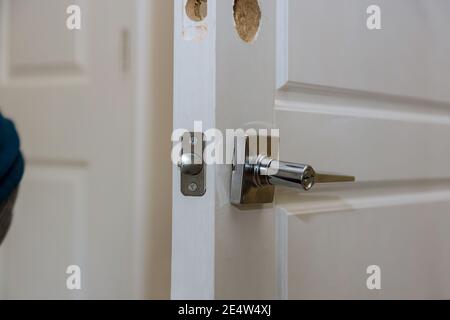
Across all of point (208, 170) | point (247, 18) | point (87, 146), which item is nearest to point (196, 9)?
point (247, 18)

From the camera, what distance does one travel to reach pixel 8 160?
272mm

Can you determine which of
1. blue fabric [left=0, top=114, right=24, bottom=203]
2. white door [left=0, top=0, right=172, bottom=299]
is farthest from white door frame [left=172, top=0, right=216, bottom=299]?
white door [left=0, top=0, right=172, bottom=299]

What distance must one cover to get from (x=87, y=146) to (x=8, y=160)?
1.35ft

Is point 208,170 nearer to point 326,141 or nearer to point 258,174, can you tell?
point 258,174

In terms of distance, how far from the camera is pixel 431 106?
2.26 feet

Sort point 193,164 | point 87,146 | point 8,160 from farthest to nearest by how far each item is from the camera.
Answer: point 87,146 → point 193,164 → point 8,160

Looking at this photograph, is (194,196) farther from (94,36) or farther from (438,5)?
(438,5)

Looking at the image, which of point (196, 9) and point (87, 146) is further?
point (87, 146)

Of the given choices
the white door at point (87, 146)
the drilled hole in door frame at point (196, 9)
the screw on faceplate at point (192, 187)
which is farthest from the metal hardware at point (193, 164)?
the white door at point (87, 146)

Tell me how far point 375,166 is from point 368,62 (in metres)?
0.15

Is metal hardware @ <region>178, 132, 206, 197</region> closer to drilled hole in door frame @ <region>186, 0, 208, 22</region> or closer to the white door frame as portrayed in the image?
the white door frame

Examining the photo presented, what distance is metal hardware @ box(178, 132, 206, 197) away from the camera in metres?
0.38

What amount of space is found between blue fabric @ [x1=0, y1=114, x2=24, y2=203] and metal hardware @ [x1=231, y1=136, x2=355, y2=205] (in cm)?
20

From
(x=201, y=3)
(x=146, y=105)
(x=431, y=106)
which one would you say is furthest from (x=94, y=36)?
(x=431, y=106)
